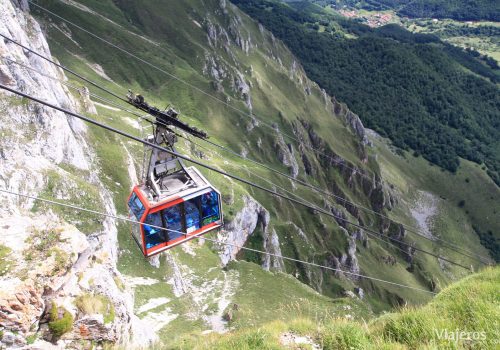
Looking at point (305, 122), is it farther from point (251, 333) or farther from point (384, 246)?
point (251, 333)

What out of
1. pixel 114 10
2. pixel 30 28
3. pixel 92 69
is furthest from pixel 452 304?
pixel 114 10

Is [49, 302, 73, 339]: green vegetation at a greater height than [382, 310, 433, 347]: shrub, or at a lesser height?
lesser

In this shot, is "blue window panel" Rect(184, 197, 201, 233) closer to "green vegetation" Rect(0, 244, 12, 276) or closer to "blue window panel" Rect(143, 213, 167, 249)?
"blue window panel" Rect(143, 213, 167, 249)

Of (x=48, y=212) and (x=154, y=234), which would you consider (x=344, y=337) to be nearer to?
(x=154, y=234)

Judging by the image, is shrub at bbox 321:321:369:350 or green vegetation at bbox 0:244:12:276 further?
green vegetation at bbox 0:244:12:276

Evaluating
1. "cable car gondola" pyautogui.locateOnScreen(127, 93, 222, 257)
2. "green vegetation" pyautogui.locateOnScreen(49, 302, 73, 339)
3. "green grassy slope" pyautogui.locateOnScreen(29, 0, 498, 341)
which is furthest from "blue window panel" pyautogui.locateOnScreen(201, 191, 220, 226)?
"green vegetation" pyautogui.locateOnScreen(49, 302, 73, 339)

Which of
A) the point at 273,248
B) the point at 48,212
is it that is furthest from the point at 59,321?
the point at 273,248
